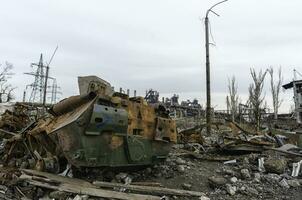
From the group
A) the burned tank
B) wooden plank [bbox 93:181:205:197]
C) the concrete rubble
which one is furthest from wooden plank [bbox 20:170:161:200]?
the burned tank

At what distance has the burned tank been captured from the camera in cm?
609

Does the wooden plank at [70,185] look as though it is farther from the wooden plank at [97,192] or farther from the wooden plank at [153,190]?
the wooden plank at [153,190]

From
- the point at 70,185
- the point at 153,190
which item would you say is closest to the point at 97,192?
the point at 70,185

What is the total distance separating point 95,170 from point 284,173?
419 cm

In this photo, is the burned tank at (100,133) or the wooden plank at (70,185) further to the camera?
the burned tank at (100,133)

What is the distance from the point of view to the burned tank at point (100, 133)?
6086mm

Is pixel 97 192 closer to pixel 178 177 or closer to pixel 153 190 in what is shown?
pixel 153 190

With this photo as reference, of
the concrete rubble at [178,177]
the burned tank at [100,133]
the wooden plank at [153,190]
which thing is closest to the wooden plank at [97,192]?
the concrete rubble at [178,177]

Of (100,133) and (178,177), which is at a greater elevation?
(100,133)

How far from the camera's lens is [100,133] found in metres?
6.24

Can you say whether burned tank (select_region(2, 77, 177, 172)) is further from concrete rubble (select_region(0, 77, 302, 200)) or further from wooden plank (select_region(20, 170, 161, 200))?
wooden plank (select_region(20, 170, 161, 200))

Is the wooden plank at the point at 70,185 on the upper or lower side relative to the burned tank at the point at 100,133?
lower

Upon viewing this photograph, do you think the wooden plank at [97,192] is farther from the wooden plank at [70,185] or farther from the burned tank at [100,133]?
the burned tank at [100,133]

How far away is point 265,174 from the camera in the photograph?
312 inches
